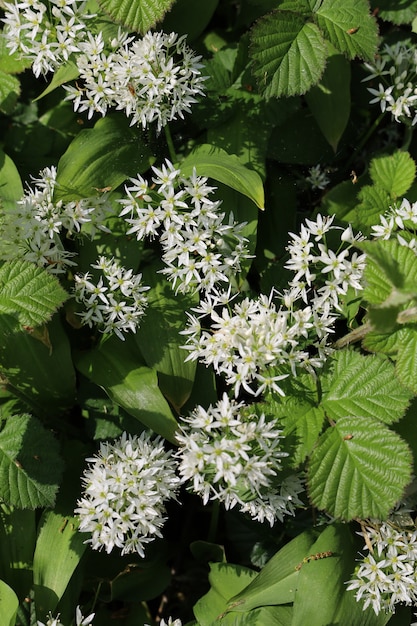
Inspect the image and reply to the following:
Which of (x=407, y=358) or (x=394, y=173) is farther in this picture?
(x=394, y=173)

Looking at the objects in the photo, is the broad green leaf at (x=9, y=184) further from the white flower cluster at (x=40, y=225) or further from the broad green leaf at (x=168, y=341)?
the broad green leaf at (x=168, y=341)

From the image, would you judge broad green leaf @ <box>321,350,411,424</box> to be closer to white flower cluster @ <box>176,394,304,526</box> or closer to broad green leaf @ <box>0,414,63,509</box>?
white flower cluster @ <box>176,394,304,526</box>

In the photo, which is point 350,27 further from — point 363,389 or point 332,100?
point 363,389

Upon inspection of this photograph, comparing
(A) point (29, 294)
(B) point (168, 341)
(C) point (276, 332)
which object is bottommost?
(B) point (168, 341)

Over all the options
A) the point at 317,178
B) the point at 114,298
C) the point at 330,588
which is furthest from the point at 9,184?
the point at 330,588

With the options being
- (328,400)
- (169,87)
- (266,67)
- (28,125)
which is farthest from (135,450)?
(28,125)

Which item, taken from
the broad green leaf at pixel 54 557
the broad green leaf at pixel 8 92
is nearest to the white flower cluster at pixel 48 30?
the broad green leaf at pixel 8 92
